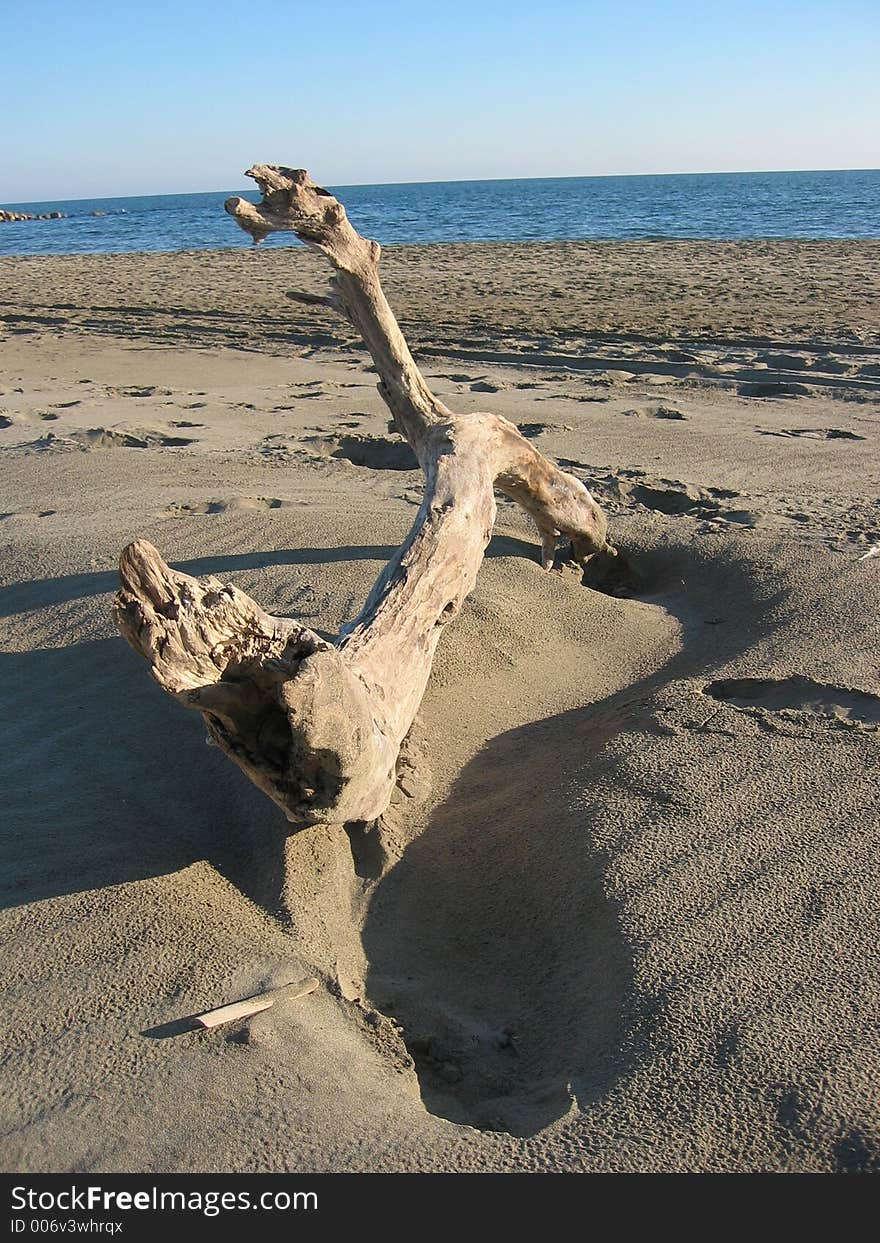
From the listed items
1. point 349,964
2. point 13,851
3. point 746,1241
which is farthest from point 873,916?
point 13,851

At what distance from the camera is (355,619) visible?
3178 mm

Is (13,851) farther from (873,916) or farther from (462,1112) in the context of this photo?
(873,916)

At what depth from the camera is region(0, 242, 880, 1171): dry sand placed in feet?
6.50

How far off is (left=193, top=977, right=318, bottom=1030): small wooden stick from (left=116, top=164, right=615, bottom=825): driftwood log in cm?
43

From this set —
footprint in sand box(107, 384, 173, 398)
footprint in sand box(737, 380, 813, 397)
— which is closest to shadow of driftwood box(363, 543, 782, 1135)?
footprint in sand box(737, 380, 813, 397)

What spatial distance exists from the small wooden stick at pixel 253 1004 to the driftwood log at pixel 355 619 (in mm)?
426

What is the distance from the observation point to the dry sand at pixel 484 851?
6.50 feet

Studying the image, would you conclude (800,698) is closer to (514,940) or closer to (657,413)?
(514,940)

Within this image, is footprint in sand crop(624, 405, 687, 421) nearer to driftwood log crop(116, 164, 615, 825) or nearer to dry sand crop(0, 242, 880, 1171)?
dry sand crop(0, 242, 880, 1171)

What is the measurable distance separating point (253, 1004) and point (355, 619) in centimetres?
127

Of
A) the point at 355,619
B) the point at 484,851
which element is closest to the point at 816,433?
the point at 355,619

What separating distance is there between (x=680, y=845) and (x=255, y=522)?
10.0 ft

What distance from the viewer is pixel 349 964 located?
8.18 feet

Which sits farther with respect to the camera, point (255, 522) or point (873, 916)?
point (255, 522)
